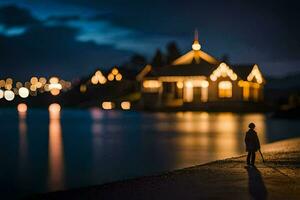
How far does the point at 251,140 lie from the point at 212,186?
327cm

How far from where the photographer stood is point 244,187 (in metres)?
11.8

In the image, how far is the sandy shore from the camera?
439 inches

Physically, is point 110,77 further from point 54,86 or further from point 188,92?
point 188,92

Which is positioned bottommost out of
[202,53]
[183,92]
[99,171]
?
[99,171]

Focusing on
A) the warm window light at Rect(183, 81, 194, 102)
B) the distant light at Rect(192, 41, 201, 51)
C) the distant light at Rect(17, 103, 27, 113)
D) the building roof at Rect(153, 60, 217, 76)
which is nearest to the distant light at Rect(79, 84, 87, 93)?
the distant light at Rect(17, 103, 27, 113)

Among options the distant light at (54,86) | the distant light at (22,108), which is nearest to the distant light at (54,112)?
the distant light at (22,108)

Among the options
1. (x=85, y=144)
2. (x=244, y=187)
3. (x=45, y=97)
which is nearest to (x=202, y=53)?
(x=45, y=97)

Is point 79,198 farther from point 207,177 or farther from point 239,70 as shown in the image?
point 239,70

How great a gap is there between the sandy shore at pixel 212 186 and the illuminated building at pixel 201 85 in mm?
64067

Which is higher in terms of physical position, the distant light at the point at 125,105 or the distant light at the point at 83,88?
the distant light at the point at 83,88

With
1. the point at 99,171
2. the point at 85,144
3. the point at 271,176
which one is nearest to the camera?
the point at 271,176

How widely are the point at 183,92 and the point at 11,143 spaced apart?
54.4 metres

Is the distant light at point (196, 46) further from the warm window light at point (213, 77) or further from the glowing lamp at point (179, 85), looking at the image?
the warm window light at point (213, 77)

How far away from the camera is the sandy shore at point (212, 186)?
1115 cm
